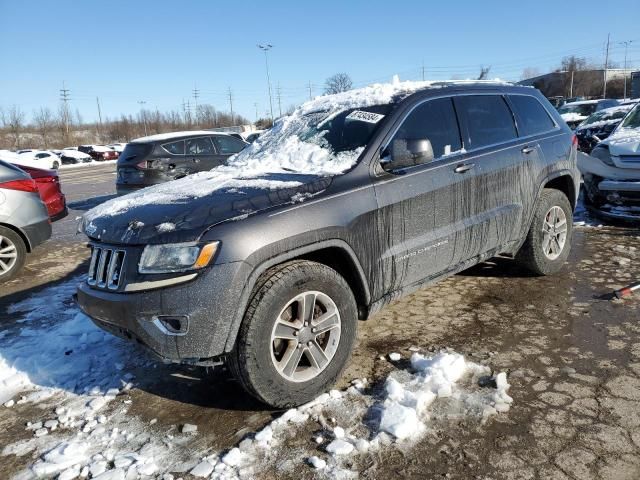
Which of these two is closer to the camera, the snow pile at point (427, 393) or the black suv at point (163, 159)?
the snow pile at point (427, 393)

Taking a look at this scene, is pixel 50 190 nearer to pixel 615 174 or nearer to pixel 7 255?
pixel 7 255

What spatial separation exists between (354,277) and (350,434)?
94 centimetres

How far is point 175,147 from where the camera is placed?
9438 millimetres

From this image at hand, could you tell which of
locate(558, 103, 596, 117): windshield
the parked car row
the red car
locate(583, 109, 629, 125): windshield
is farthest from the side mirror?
locate(558, 103, 596, 117): windshield

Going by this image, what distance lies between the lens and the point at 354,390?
3.02 m

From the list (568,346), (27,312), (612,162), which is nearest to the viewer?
(568,346)

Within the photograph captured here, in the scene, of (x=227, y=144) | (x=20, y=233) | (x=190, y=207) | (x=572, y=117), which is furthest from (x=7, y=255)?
(x=572, y=117)

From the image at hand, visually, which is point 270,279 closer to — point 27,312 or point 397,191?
point 397,191

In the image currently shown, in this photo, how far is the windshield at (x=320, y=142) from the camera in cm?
338

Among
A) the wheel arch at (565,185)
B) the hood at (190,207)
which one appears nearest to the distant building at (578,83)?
the wheel arch at (565,185)

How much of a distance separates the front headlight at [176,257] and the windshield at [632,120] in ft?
24.5

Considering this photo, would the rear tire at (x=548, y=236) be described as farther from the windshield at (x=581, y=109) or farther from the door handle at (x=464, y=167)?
the windshield at (x=581, y=109)

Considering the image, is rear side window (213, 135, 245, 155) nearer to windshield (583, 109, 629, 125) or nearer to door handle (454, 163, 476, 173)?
door handle (454, 163, 476, 173)

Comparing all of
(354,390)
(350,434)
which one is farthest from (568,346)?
(350,434)
